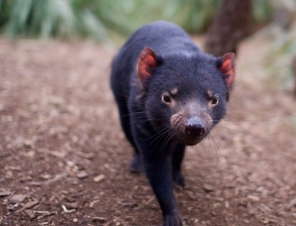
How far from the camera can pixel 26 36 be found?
6.98m

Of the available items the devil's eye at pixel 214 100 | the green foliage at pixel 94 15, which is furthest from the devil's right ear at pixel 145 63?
the green foliage at pixel 94 15

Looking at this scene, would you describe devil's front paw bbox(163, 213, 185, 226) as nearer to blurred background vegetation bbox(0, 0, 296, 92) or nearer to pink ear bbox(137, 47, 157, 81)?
pink ear bbox(137, 47, 157, 81)

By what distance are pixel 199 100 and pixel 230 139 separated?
1933mm

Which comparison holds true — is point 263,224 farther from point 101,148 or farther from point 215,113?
point 101,148

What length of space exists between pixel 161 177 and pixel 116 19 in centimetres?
617

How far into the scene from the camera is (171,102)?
237 cm

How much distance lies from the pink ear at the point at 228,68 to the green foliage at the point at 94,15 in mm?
4985

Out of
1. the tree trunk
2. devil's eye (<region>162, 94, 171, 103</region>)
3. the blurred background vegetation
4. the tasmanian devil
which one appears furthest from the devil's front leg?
the blurred background vegetation

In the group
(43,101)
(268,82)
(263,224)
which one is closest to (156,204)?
(263,224)

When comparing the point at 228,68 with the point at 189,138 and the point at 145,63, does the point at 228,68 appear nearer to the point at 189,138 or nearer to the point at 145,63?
the point at 145,63

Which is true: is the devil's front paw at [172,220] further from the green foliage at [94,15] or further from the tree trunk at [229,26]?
the green foliage at [94,15]

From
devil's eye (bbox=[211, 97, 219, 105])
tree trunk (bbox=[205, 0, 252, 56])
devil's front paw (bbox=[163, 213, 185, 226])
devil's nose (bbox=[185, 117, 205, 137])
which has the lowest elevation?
devil's front paw (bbox=[163, 213, 185, 226])

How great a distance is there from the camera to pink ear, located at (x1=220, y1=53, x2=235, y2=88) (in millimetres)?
2597

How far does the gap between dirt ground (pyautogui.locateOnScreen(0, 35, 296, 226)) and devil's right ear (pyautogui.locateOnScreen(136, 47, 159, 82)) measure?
0.82m
